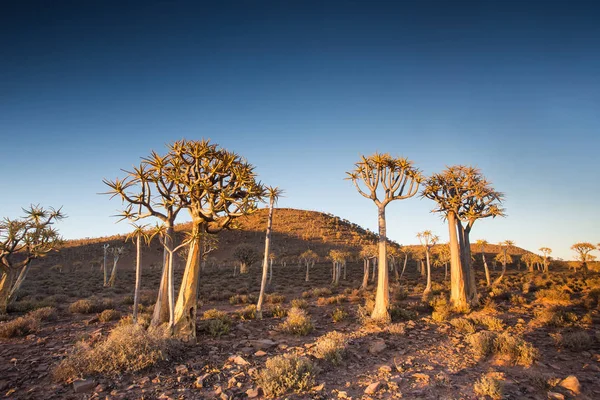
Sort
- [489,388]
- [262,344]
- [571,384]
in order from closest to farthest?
[489,388], [571,384], [262,344]

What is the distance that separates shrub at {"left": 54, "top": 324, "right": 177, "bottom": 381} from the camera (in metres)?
6.11

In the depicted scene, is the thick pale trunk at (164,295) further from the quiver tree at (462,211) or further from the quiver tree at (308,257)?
the quiver tree at (308,257)

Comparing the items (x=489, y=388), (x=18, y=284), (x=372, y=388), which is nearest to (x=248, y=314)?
(x=372, y=388)

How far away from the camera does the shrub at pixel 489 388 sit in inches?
215

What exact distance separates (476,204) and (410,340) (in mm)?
9903

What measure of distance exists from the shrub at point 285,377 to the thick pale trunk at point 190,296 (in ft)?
11.8

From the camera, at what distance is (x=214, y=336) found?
937cm

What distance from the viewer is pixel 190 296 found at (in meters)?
9.09

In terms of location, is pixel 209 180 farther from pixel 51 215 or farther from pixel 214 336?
pixel 51 215

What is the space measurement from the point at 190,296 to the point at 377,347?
5.75 meters

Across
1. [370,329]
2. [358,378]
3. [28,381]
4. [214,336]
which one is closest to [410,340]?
[370,329]

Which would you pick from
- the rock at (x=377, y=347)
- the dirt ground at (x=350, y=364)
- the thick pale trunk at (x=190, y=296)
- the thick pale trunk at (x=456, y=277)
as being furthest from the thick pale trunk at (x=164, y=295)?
the thick pale trunk at (x=456, y=277)

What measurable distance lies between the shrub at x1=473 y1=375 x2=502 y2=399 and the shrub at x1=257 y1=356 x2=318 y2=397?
316 centimetres

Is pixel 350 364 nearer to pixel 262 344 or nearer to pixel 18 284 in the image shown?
pixel 262 344
